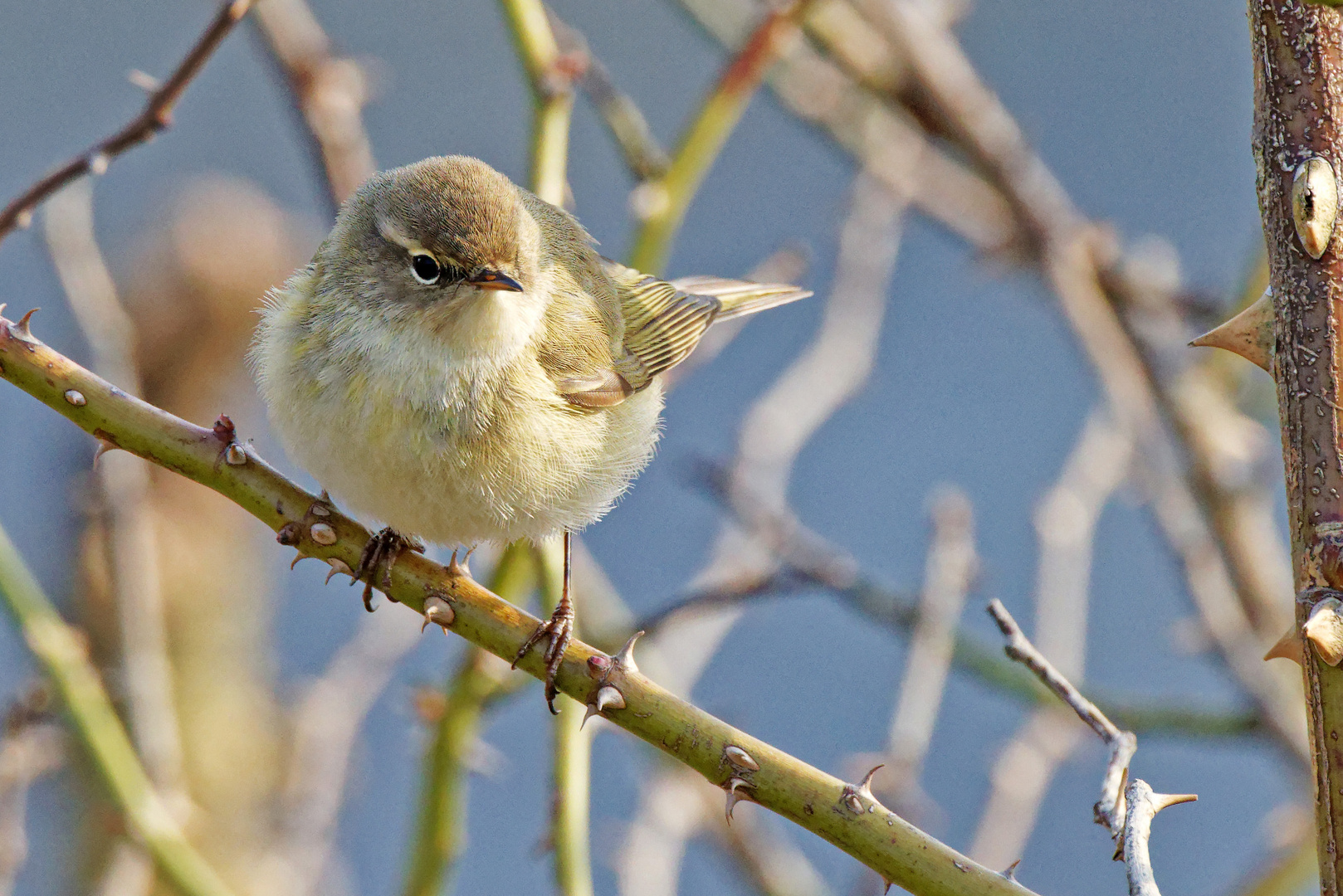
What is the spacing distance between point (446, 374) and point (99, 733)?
115 cm

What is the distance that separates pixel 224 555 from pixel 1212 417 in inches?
182

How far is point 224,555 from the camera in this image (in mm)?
6668

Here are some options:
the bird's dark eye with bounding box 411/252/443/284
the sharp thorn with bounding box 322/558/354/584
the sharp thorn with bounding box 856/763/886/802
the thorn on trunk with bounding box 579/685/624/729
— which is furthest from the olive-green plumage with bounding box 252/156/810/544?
the sharp thorn with bounding box 856/763/886/802

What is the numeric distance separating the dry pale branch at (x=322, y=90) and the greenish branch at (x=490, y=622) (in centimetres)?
160

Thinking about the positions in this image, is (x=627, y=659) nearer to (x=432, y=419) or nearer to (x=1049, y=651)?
(x=432, y=419)

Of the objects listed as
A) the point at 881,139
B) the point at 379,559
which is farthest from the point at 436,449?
the point at 881,139

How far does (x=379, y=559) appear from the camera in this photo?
2934 mm

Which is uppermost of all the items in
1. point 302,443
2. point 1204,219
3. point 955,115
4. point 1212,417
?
point 1204,219

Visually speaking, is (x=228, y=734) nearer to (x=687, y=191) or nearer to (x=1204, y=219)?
(x=687, y=191)

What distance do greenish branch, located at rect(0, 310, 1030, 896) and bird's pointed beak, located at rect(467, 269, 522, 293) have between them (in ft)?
2.47

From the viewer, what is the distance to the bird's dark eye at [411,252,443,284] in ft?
11.1

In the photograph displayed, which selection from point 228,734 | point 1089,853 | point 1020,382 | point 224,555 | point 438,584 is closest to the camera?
point 438,584

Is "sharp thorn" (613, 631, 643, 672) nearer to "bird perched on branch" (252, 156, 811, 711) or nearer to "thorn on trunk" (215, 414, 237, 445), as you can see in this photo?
"bird perched on branch" (252, 156, 811, 711)

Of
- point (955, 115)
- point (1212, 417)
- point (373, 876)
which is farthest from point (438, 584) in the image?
point (373, 876)
